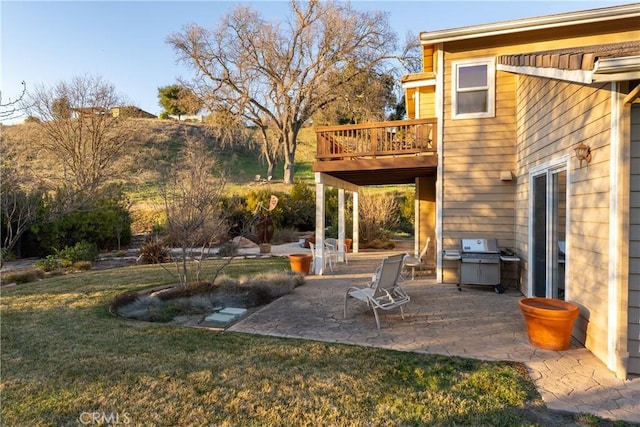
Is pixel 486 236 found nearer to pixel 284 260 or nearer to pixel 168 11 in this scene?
pixel 284 260

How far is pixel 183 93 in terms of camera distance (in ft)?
83.4

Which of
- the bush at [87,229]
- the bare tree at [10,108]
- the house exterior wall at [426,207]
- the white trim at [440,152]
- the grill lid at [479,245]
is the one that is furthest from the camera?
the bush at [87,229]

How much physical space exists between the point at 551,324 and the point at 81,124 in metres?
21.2

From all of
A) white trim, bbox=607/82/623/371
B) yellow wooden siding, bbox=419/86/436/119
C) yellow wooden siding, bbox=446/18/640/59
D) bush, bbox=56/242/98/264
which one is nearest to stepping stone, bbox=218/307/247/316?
white trim, bbox=607/82/623/371

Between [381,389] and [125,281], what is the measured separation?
6.63 meters

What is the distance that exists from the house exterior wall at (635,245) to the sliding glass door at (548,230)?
1.45 metres

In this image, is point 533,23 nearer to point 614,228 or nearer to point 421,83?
point 421,83

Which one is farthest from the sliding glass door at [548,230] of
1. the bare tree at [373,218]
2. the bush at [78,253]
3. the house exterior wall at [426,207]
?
the bush at [78,253]

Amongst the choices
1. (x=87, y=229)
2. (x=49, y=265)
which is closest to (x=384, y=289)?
(x=49, y=265)

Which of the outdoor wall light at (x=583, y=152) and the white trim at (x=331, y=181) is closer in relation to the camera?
the outdoor wall light at (x=583, y=152)

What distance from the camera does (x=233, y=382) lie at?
3.28m

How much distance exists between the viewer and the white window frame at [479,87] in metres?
7.58

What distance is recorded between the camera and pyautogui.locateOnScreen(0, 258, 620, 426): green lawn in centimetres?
277

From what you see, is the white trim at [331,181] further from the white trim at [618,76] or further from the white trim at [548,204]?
the white trim at [618,76]
